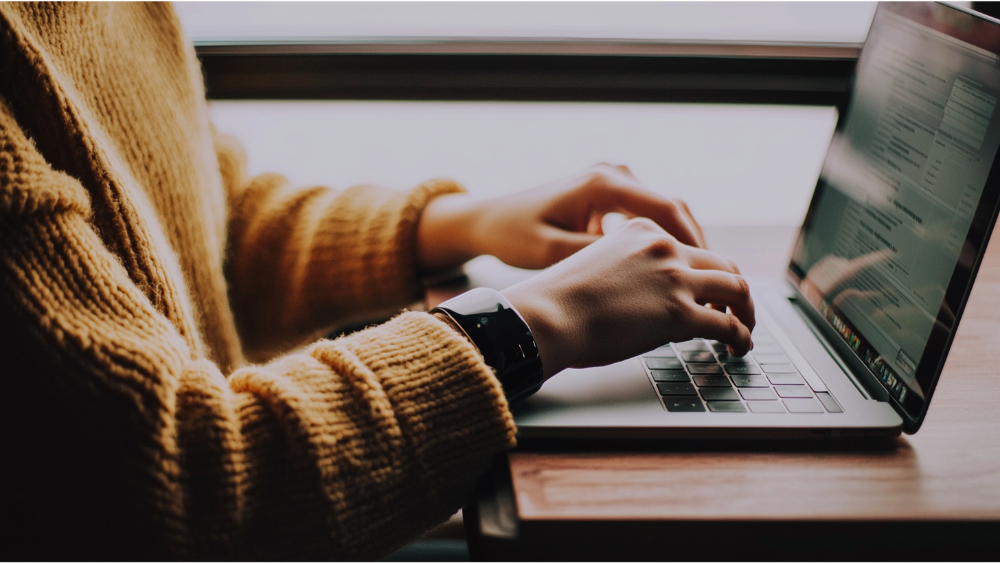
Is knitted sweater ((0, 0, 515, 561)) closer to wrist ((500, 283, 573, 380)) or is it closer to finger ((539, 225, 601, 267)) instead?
wrist ((500, 283, 573, 380))

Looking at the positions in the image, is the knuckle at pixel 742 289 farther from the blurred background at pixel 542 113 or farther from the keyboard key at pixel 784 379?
the blurred background at pixel 542 113

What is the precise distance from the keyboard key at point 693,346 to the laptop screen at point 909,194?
13cm

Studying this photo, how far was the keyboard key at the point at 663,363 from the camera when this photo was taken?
548 mm

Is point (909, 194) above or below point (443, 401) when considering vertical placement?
above

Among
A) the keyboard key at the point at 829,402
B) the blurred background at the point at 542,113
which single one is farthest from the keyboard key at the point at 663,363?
the blurred background at the point at 542,113

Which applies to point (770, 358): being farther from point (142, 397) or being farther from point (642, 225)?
point (142, 397)

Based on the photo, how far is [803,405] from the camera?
1.64 ft

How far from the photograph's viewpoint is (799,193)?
4.05 feet

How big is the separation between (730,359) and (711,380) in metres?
0.05

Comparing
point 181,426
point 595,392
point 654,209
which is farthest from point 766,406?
point 181,426

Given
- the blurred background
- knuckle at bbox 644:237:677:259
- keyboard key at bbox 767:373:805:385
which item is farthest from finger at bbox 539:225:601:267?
the blurred background

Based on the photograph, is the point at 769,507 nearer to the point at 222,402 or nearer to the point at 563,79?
the point at 222,402

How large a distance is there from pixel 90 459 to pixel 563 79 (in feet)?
2.81

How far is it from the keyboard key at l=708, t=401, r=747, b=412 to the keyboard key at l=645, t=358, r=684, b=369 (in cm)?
6
